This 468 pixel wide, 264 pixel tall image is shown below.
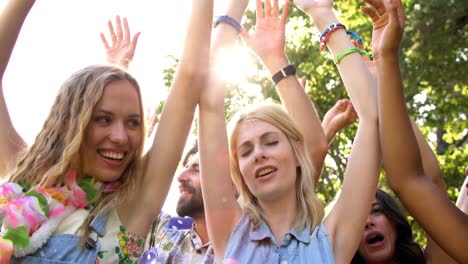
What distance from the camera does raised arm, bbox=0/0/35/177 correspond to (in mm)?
2367

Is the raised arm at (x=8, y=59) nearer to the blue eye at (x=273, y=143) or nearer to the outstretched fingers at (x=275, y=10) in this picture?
the blue eye at (x=273, y=143)

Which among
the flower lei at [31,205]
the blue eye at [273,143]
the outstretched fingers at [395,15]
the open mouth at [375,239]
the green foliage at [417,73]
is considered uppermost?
the green foliage at [417,73]

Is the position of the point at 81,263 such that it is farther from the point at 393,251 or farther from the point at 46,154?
the point at 393,251

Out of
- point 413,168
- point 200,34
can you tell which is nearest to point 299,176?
point 413,168

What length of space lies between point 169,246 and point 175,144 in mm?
1282

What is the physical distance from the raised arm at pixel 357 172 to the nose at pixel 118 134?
894 millimetres

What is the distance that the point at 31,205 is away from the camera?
2.13m

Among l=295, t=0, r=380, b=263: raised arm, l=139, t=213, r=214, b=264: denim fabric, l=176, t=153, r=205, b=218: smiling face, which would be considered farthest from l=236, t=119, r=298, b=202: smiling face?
l=176, t=153, r=205, b=218: smiling face

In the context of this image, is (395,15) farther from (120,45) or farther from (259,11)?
(120,45)

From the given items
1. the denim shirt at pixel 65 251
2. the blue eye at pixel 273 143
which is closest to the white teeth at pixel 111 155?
the denim shirt at pixel 65 251

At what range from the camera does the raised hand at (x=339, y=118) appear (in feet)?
10.3

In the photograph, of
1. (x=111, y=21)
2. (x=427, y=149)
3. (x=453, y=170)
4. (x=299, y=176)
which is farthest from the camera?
(x=453, y=170)

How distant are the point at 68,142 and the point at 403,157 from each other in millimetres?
1339

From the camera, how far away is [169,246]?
342 cm
